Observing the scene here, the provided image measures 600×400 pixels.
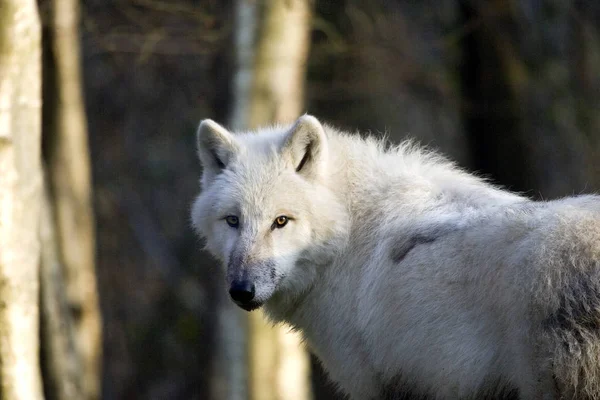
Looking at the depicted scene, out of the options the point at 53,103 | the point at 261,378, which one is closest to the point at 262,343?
the point at 261,378

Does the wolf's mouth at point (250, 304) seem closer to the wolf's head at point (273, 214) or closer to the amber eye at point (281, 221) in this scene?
the wolf's head at point (273, 214)

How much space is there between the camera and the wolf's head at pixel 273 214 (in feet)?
20.3

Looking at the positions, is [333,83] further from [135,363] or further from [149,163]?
[135,363]

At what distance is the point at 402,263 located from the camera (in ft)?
19.3

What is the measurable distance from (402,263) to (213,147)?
1869 millimetres

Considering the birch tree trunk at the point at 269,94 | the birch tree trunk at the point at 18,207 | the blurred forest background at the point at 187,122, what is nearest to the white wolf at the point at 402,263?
the birch tree trunk at the point at 18,207

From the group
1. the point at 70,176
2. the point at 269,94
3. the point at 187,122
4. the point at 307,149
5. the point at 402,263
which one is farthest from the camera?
the point at 187,122

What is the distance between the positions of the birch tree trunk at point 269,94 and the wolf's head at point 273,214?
13.8 feet

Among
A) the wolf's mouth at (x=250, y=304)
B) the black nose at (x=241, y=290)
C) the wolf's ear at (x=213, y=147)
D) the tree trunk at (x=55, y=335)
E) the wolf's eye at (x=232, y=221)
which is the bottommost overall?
the tree trunk at (x=55, y=335)

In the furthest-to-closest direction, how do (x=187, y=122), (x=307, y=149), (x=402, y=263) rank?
(x=187, y=122) → (x=307, y=149) → (x=402, y=263)

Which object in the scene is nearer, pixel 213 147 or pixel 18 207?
pixel 18 207

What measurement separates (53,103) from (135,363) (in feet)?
41.1

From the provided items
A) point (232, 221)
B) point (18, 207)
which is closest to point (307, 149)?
point (232, 221)

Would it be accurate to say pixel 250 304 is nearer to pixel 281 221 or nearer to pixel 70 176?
pixel 281 221
